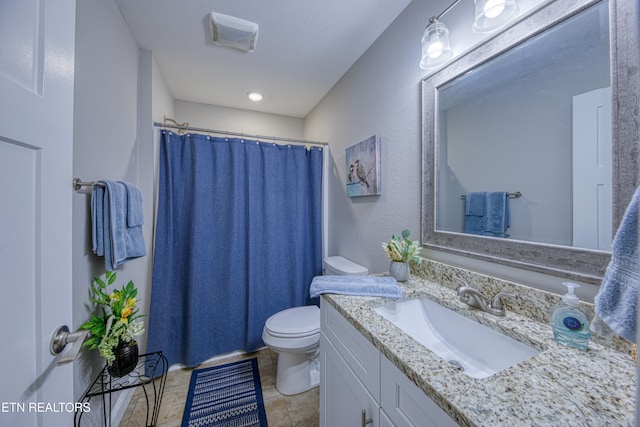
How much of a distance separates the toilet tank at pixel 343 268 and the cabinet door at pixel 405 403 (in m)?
0.94

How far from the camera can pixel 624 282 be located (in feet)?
1.36

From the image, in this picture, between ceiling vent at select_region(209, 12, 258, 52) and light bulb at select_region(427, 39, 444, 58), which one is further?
ceiling vent at select_region(209, 12, 258, 52)

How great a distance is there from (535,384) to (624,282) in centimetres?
27

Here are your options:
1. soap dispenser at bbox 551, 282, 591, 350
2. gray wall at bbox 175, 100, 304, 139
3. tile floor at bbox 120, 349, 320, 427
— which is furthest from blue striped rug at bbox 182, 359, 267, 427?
gray wall at bbox 175, 100, 304, 139

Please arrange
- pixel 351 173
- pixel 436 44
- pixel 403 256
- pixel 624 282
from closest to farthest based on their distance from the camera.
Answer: pixel 624 282
pixel 436 44
pixel 403 256
pixel 351 173

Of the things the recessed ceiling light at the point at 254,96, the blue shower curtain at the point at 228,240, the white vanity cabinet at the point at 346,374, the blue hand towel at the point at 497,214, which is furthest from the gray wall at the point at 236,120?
the blue hand towel at the point at 497,214

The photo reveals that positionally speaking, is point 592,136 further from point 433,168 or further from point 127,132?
point 127,132

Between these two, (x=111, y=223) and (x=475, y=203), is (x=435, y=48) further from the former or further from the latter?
(x=111, y=223)

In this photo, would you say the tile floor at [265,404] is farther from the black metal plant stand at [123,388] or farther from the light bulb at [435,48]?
the light bulb at [435,48]

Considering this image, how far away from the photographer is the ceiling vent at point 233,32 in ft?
4.40

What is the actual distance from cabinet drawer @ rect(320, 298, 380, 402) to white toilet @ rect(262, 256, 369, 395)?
48 centimetres

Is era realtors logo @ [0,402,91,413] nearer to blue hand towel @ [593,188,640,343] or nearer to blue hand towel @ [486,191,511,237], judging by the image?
blue hand towel @ [593,188,640,343]

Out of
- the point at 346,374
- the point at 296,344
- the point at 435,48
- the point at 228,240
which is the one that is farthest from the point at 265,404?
the point at 435,48

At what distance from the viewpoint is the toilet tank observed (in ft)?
5.24
